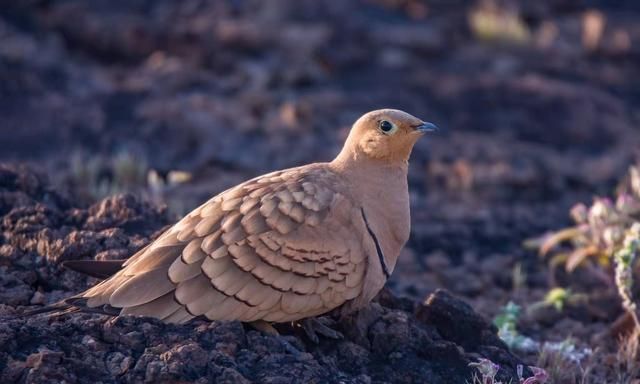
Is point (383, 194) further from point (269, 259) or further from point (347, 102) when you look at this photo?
point (347, 102)

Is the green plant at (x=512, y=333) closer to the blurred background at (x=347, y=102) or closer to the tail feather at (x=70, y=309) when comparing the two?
the blurred background at (x=347, y=102)

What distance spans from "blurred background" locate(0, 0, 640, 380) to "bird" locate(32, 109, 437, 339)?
2350 mm

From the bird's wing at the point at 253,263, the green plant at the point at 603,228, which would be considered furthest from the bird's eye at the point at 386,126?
the green plant at the point at 603,228

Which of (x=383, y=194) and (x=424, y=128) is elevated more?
(x=424, y=128)

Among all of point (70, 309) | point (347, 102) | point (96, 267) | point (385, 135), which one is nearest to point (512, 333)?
point (385, 135)

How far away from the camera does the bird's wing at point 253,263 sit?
4551mm

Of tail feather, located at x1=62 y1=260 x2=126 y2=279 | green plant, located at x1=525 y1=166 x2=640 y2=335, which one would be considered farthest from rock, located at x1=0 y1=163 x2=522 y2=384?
green plant, located at x1=525 y1=166 x2=640 y2=335

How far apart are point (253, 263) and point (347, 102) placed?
7.00m

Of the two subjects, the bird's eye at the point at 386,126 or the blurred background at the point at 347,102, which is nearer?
the bird's eye at the point at 386,126

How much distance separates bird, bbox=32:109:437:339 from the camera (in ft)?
15.0

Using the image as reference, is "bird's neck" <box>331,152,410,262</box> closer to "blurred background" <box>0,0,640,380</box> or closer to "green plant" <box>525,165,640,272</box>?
"green plant" <box>525,165,640,272</box>

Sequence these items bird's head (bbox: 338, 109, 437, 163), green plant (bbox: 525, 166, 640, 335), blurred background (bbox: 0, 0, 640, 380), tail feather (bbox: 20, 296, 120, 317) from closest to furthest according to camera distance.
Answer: tail feather (bbox: 20, 296, 120, 317)
bird's head (bbox: 338, 109, 437, 163)
green plant (bbox: 525, 166, 640, 335)
blurred background (bbox: 0, 0, 640, 380)

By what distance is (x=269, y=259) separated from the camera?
182 inches

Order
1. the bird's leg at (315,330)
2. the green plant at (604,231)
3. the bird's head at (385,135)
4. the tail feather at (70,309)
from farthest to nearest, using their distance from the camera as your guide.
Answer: the green plant at (604,231)
the bird's head at (385,135)
the bird's leg at (315,330)
the tail feather at (70,309)
